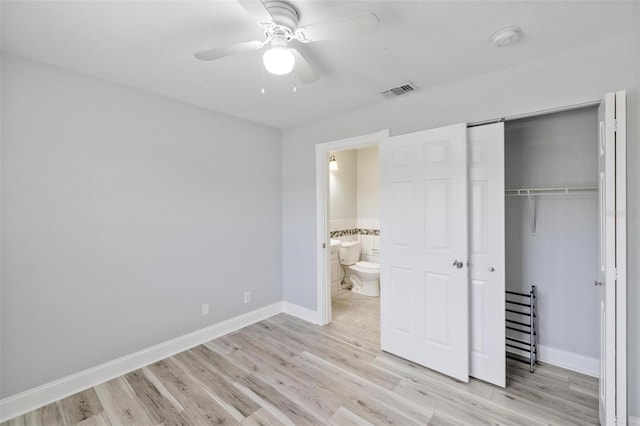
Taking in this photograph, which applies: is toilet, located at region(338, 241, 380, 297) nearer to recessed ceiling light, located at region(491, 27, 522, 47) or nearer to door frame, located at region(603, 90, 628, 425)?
door frame, located at region(603, 90, 628, 425)

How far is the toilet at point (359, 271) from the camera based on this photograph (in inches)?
175

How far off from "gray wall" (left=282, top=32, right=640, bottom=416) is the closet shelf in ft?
1.71

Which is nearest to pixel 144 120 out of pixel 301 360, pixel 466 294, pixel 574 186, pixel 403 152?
pixel 403 152

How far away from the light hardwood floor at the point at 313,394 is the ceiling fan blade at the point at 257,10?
2.39 metres

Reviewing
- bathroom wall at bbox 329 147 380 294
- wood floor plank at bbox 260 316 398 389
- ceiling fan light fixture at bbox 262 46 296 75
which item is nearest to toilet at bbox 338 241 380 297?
bathroom wall at bbox 329 147 380 294

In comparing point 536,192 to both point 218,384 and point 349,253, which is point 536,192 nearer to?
point 349,253

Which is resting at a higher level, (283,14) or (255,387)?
(283,14)

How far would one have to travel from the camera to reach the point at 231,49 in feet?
5.09

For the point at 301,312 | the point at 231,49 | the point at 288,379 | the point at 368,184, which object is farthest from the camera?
the point at 368,184

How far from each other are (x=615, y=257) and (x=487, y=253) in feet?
2.41

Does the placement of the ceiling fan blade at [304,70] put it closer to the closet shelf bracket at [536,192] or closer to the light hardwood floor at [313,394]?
the closet shelf bracket at [536,192]

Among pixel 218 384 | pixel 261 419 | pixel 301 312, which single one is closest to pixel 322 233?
pixel 301 312

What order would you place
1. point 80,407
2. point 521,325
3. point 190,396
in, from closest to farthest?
point 80,407, point 190,396, point 521,325

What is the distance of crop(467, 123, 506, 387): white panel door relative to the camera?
2188 millimetres
